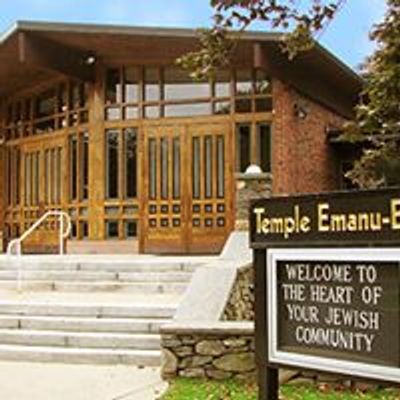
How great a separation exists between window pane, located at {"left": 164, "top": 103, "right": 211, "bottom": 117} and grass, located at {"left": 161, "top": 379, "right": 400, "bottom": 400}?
9743 millimetres

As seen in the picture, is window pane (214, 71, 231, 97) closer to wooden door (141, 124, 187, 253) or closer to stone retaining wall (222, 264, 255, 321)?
wooden door (141, 124, 187, 253)

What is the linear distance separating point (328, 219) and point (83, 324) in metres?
5.34

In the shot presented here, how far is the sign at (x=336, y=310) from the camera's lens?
4.18 metres

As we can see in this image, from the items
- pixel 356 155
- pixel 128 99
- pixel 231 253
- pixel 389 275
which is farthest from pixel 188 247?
pixel 389 275

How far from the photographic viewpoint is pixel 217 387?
7195mm

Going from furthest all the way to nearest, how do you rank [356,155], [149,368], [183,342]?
1. [356,155]
2. [149,368]
3. [183,342]

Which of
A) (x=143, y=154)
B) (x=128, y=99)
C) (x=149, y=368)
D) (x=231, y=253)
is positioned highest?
(x=128, y=99)

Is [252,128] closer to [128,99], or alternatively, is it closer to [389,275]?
[128,99]

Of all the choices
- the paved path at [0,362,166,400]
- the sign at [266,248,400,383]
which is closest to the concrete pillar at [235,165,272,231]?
the paved path at [0,362,166,400]

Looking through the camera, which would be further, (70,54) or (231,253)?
(70,54)

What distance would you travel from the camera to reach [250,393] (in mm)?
6945

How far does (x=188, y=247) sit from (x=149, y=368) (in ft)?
25.6

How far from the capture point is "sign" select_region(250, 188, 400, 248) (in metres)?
4.26

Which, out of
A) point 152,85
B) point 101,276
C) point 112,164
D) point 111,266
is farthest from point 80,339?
point 152,85
